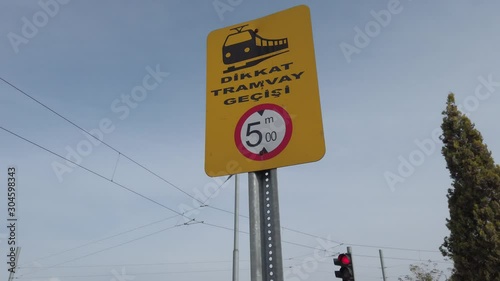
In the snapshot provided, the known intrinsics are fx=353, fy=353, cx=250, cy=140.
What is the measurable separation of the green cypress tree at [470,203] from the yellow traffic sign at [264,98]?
11018mm

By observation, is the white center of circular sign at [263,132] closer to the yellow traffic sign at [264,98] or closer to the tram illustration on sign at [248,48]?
the yellow traffic sign at [264,98]

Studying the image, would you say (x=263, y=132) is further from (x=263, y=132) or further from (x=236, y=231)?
(x=236, y=231)

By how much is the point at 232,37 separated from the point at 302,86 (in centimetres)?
58

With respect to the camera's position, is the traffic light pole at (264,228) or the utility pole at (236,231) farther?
the utility pole at (236,231)

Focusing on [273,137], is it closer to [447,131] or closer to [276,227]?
[276,227]

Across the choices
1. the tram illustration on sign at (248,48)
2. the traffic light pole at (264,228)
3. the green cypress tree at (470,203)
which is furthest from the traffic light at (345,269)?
the green cypress tree at (470,203)

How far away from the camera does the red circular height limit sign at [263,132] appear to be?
1789 millimetres

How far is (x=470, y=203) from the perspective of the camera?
11125mm

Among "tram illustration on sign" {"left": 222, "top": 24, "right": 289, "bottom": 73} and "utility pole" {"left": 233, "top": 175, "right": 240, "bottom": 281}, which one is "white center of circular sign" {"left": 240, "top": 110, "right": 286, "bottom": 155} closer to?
"tram illustration on sign" {"left": 222, "top": 24, "right": 289, "bottom": 73}

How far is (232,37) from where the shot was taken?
6.95 ft

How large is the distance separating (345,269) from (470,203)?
759cm

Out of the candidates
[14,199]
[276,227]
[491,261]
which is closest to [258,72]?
[276,227]

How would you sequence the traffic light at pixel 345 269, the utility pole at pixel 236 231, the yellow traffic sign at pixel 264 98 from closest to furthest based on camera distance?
the yellow traffic sign at pixel 264 98 → the traffic light at pixel 345 269 → the utility pole at pixel 236 231

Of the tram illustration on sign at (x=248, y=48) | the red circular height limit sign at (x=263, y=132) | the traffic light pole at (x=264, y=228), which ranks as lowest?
the traffic light pole at (x=264, y=228)
